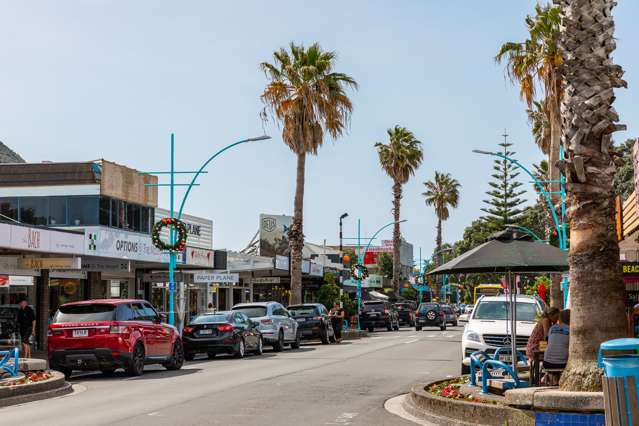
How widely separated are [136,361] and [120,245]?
12081 millimetres

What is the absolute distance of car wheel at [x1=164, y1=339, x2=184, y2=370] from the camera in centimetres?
2219

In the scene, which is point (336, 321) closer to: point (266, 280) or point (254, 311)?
point (254, 311)

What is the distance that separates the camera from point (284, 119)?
4194 cm

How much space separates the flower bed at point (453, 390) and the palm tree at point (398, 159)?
4940 centimetres

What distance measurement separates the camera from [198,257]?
3847 centimetres

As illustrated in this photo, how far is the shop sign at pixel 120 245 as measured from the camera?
→ 2967cm

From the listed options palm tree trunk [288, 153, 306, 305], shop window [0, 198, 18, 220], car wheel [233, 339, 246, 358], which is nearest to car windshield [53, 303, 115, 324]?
car wheel [233, 339, 246, 358]

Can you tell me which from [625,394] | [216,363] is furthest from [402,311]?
[625,394]

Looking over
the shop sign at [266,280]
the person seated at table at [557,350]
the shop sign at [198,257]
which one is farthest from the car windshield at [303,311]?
the person seated at table at [557,350]

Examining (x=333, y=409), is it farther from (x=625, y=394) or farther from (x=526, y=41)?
(x=526, y=41)

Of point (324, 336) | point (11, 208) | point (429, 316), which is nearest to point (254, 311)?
point (324, 336)

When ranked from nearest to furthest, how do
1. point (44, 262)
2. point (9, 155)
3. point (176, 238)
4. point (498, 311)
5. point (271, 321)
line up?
point (498, 311) < point (44, 262) < point (271, 321) < point (176, 238) < point (9, 155)

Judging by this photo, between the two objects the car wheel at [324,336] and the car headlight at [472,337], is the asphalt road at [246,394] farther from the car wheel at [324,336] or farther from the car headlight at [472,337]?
the car wheel at [324,336]

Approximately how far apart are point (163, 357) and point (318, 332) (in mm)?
14709
